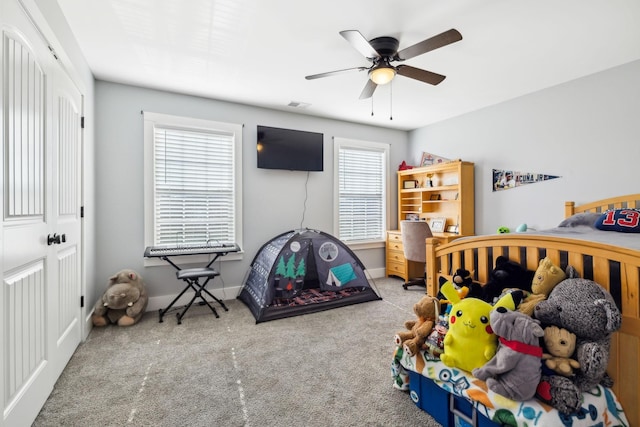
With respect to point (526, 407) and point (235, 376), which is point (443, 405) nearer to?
point (526, 407)

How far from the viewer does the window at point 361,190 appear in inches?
179

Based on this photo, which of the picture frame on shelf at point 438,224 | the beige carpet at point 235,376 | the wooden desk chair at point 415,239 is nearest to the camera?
the beige carpet at point 235,376

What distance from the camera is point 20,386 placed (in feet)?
4.69

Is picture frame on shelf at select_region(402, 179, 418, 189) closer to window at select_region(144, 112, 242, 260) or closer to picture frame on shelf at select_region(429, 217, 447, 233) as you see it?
picture frame on shelf at select_region(429, 217, 447, 233)

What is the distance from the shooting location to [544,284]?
148 cm

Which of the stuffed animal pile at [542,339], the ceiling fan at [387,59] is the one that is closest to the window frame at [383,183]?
the ceiling fan at [387,59]

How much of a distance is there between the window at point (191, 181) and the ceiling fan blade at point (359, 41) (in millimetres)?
2077

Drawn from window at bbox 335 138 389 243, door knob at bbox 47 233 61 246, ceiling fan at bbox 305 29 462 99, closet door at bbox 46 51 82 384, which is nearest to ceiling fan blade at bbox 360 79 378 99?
ceiling fan at bbox 305 29 462 99

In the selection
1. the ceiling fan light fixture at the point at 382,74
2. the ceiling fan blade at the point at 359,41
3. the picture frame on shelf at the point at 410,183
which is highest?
the ceiling fan blade at the point at 359,41

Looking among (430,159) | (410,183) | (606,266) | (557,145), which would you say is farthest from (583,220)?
(410,183)

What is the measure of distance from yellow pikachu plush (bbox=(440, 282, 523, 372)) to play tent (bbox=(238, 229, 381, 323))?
195cm

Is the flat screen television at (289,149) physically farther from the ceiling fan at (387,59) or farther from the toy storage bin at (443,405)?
the toy storage bin at (443,405)

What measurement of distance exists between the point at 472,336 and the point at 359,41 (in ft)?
6.29

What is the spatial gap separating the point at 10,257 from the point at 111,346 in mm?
1493
